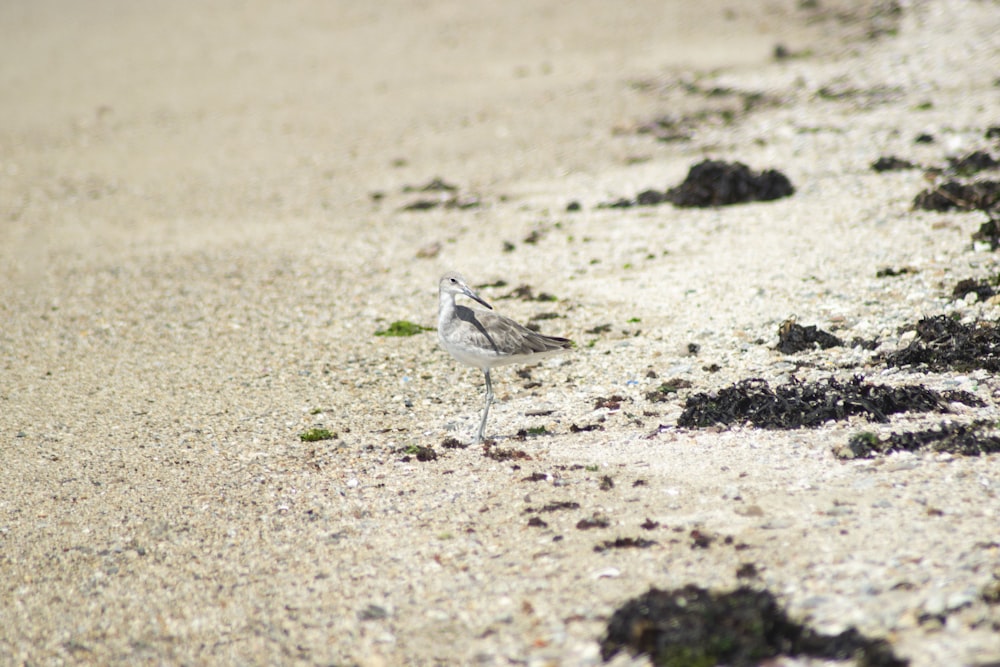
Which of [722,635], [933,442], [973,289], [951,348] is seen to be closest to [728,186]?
[973,289]

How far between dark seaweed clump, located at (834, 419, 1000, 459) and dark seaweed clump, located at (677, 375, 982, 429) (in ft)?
2.00

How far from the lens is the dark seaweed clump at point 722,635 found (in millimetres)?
6305

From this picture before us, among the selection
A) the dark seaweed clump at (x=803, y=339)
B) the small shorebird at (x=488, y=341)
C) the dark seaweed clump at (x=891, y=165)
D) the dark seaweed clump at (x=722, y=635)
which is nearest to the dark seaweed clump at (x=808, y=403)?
the dark seaweed clump at (x=803, y=339)

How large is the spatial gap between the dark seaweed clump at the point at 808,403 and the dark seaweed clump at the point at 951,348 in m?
0.96

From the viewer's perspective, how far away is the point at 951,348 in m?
11.2

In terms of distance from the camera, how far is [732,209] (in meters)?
18.5

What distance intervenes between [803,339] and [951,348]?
5.84 feet

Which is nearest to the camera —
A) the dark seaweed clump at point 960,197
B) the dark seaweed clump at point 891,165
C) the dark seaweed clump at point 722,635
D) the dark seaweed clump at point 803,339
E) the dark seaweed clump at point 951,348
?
the dark seaweed clump at point 722,635

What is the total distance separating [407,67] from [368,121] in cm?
514

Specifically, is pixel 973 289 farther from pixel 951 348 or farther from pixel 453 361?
pixel 453 361

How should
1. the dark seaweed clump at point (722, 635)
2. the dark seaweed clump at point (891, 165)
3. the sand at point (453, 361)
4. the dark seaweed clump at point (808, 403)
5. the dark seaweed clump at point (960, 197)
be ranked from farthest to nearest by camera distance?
the dark seaweed clump at point (891, 165), the dark seaweed clump at point (960, 197), the dark seaweed clump at point (808, 403), the sand at point (453, 361), the dark seaweed clump at point (722, 635)

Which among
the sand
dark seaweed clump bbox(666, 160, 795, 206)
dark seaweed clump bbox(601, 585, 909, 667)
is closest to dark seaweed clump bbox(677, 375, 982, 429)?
the sand

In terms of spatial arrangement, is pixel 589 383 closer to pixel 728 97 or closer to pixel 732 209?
pixel 732 209

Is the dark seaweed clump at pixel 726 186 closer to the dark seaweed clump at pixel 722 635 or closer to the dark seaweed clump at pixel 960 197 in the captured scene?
the dark seaweed clump at pixel 960 197
